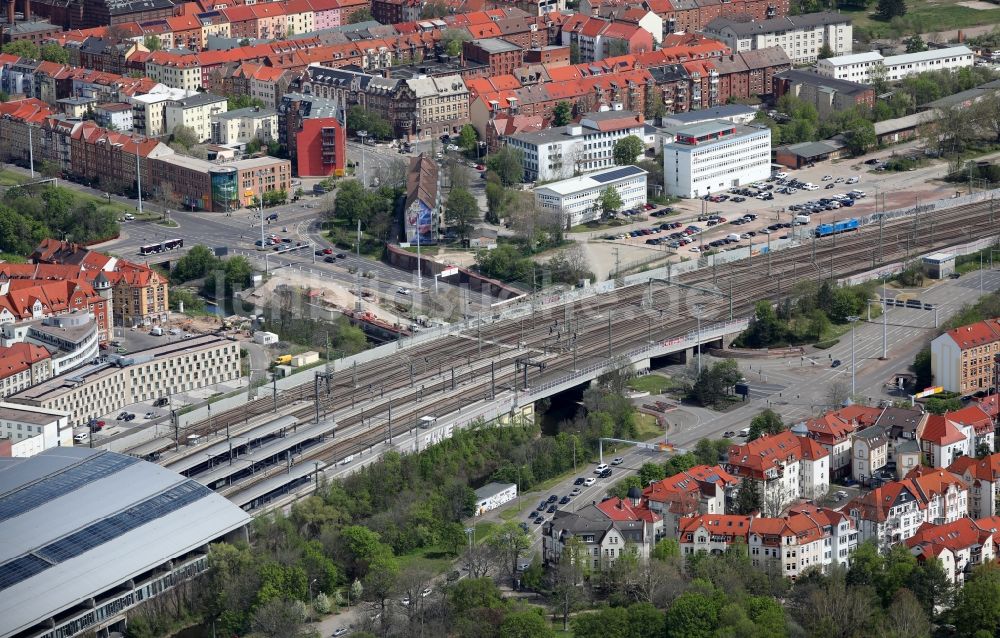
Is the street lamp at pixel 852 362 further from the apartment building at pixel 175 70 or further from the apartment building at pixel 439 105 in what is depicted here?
the apartment building at pixel 175 70

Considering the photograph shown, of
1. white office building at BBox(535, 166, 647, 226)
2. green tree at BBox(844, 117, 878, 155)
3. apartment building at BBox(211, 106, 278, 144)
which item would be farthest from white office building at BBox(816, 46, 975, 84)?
apartment building at BBox(211, 106, 278, 144)

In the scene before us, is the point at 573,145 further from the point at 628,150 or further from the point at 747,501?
the point at 747,501

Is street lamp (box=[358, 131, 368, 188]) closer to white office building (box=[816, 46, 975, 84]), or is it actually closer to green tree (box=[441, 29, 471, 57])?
green tree (box=[441, 29, 471, 57])

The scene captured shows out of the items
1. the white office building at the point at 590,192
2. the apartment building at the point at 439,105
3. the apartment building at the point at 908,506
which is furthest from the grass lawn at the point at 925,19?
the apartment building at the point at 908,506

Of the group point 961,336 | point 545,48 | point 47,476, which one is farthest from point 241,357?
point 545,48

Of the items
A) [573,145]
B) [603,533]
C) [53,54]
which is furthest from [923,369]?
[53,54]
